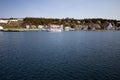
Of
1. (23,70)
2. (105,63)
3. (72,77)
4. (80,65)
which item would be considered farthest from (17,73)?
(105,63)

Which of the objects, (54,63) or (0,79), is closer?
(0,79)

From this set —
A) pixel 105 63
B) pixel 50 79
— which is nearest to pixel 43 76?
pixel 50 79

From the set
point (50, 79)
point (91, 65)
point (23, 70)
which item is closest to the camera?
point (50, 79)

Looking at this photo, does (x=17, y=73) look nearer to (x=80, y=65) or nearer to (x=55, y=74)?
(x=55, y=74)

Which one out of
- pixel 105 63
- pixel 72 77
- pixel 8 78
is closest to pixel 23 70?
pixel 8 78

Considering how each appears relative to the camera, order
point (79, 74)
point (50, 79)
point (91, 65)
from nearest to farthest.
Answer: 1. point (50, 79)
2. point (79, 74)
3. point (91, 65)

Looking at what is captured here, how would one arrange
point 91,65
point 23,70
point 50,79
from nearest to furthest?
point 50,79
point 23,70
point 91,65

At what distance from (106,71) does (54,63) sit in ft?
37.6

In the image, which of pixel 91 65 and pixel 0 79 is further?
pixel 91 65

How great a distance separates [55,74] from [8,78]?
775 centimetres

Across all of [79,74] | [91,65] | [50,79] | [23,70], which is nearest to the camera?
[50,79]

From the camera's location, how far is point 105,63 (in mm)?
36750

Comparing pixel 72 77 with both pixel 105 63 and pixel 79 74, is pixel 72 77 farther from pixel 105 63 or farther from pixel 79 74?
pixel 105 63

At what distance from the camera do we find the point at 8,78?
27.5 metres
